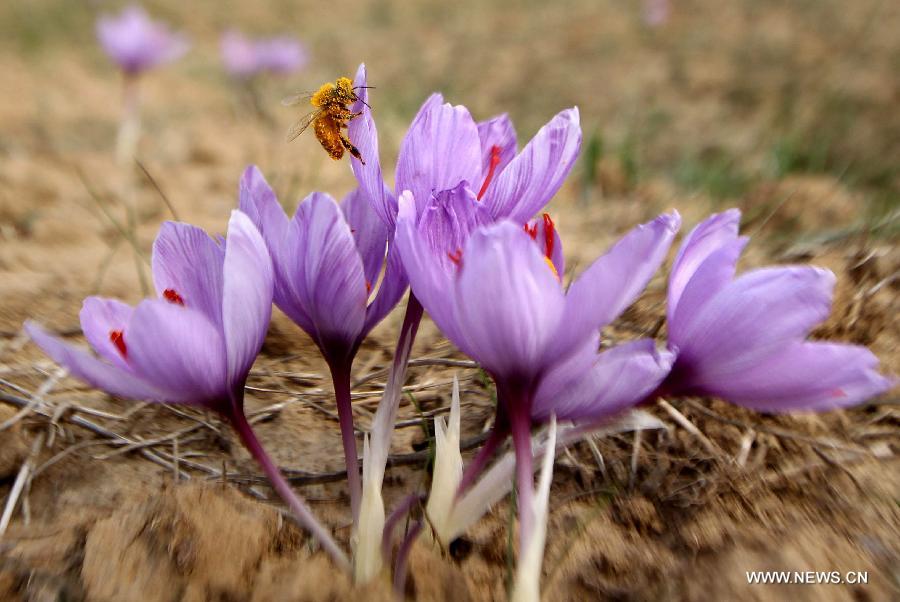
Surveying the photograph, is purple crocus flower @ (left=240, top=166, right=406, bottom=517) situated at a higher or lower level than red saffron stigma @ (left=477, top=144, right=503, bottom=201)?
lower

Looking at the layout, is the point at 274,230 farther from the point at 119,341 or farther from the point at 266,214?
the point at 119,341

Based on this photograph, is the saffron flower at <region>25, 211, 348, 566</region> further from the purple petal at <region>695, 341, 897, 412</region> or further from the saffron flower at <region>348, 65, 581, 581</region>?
the purple petal at <region>695, 341, 897, 412</region>

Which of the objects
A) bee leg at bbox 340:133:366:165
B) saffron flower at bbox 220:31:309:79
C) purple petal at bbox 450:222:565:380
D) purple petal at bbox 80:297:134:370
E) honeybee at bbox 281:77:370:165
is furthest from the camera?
saffron flower at bbox 220:31:309:79

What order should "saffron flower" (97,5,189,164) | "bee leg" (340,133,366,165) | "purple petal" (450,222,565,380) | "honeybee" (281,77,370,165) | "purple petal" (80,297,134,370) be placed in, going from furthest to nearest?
"saffron flower" (97,5,189,164) → "honeybee" (281,77,370,165) → "bee leg" (340,133,366,165) → "purple petal" (80,297,134,370) → "purple petal" (450,222,565,380)

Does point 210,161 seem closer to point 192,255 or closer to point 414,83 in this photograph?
point 192,255

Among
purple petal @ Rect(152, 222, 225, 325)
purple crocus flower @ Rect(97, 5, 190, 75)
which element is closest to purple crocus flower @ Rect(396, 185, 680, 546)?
purple petal @ Rect(152, 222, 225, 325)

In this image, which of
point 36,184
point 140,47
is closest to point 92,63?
point 140,47
